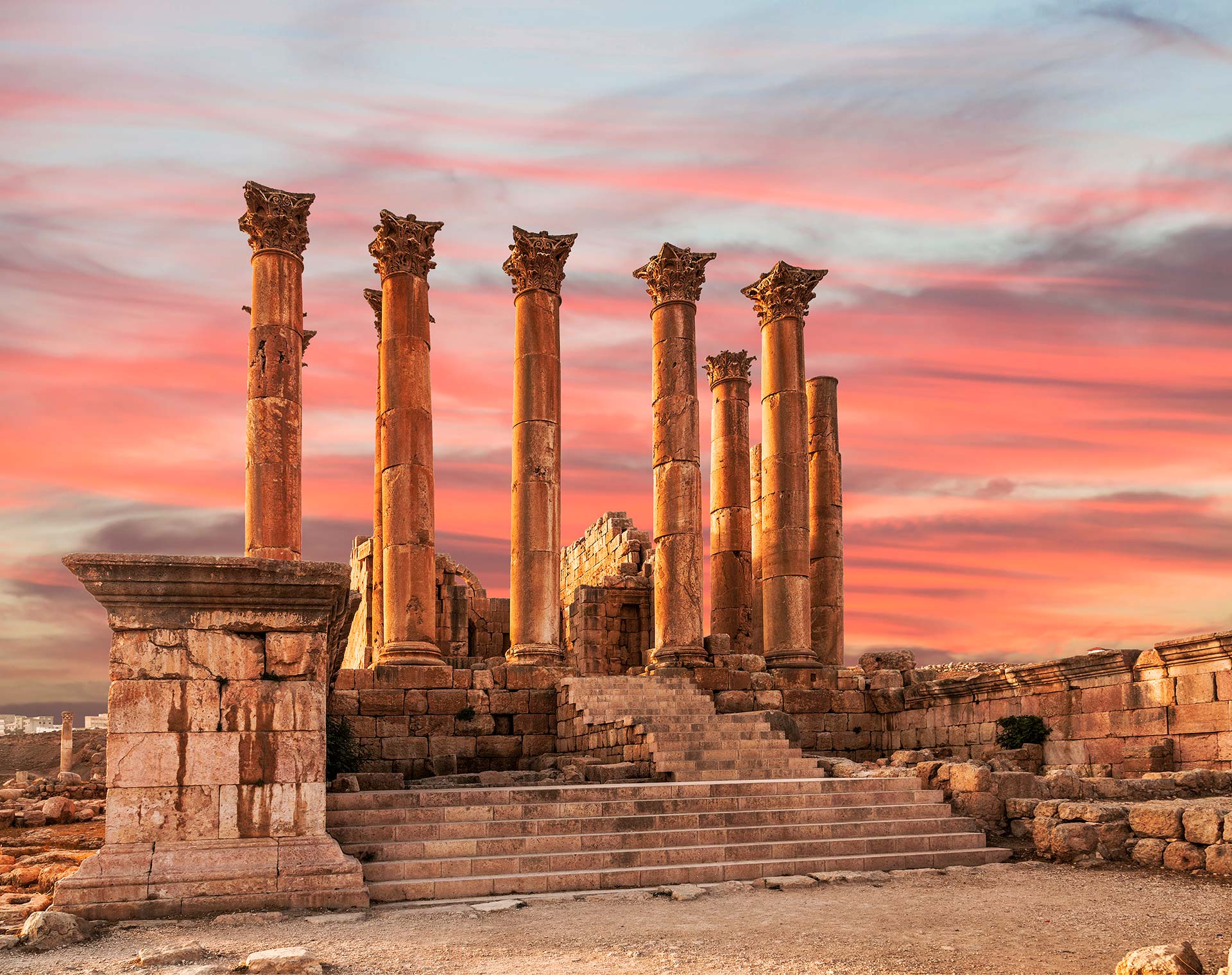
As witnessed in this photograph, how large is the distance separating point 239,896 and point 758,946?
4044 millimetres

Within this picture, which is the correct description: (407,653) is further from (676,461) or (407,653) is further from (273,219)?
(273,219)

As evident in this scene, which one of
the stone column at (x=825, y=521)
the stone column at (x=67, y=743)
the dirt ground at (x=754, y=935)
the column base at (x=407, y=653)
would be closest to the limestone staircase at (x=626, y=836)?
the dirt ground at (x=754, y=935)

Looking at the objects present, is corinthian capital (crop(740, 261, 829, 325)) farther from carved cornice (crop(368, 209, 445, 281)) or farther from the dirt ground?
the dirt ground

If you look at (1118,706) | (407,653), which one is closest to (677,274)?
(407,653)

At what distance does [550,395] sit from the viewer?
2344 cm

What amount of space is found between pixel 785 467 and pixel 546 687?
7109 mm

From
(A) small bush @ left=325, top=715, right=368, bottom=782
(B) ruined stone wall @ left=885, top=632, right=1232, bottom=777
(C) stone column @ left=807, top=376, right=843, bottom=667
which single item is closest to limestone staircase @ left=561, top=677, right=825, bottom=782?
(B) ruined stone wall @ left=885, top=632, right=1232, bottom=777

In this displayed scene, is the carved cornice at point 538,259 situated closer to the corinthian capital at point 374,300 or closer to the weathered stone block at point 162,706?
the corinthian capital at point 374,300

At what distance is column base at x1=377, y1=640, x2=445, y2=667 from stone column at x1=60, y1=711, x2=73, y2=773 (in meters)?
24.0

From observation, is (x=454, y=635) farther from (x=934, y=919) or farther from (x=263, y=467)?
(x=934, y=919)

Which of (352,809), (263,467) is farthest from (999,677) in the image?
(263,467)

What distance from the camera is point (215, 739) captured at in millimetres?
9555

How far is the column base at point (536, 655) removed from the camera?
2233 cm

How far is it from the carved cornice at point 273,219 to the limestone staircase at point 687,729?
9561 mm
